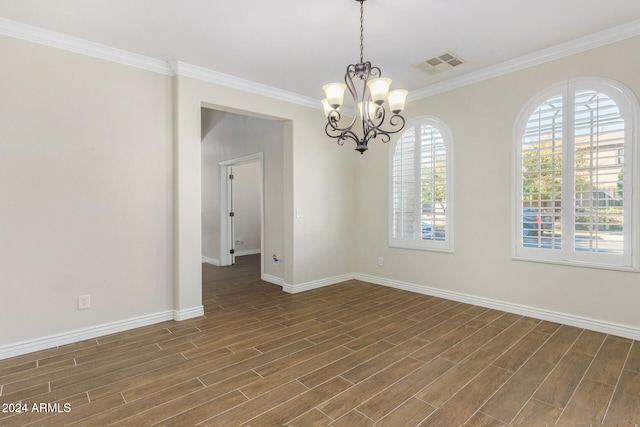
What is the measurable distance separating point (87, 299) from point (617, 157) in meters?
5.06

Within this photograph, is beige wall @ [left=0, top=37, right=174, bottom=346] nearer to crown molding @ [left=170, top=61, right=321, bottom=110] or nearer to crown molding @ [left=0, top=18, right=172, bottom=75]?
crown molding @ [left=0, top=18, right=172, bottom=75]

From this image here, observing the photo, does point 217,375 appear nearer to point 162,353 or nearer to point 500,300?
point 162,353

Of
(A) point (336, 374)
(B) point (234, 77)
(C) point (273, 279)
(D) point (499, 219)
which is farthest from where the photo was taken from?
(C) point (273, 279)

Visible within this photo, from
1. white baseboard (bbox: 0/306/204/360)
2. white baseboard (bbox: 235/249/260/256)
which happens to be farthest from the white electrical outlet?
white baseboard (bbox: 235/249/260/256)

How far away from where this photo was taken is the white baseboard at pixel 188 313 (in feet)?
11.7

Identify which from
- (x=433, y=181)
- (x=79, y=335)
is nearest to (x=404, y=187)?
(x=433, y=181)

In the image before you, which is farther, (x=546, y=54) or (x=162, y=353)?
(x=546, y=54)

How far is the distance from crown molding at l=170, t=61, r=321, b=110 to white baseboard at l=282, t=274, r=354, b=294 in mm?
2575

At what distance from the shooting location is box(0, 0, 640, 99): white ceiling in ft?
8.47

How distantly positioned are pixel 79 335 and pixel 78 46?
105 inches

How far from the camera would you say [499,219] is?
380cm

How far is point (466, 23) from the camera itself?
2842mm

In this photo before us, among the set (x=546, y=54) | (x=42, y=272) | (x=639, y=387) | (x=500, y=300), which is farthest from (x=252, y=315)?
(x=546, y=54)

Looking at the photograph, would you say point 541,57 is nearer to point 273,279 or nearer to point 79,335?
point 273,279
